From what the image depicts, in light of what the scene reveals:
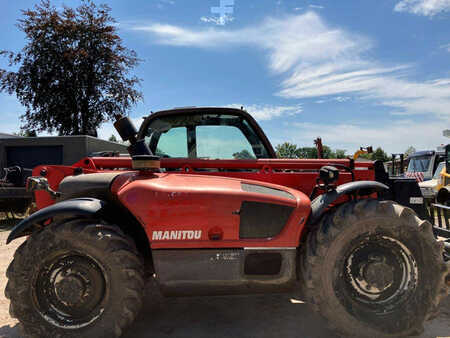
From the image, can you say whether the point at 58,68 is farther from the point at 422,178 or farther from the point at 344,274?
the point at 344,274

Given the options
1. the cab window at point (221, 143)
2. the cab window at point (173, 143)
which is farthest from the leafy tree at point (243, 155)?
the cab window at point (173, 143)

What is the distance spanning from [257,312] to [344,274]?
1.04m

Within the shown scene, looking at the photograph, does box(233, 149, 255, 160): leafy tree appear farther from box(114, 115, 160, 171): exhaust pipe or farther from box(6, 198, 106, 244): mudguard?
box(6, 198, 106, 244): mudguard

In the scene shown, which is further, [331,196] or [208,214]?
[331,196]

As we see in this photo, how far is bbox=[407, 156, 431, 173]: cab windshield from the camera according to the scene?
52.9ft

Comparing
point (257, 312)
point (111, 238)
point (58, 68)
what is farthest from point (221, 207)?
point (58, 68)

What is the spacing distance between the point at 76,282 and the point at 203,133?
82.2 inches

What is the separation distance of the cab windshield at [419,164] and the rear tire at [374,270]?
50.9ft

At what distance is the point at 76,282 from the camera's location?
2.57 metres

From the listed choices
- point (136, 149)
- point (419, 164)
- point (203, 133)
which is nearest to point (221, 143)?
point (203, 133)

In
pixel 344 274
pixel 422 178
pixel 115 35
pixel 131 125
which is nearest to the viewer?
pixel 344 274

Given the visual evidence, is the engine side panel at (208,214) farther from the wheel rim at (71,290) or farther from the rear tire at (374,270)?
the wheel rim at (71,290)

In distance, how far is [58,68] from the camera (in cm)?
2161

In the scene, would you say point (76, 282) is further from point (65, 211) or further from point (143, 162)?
point (143, 162)
